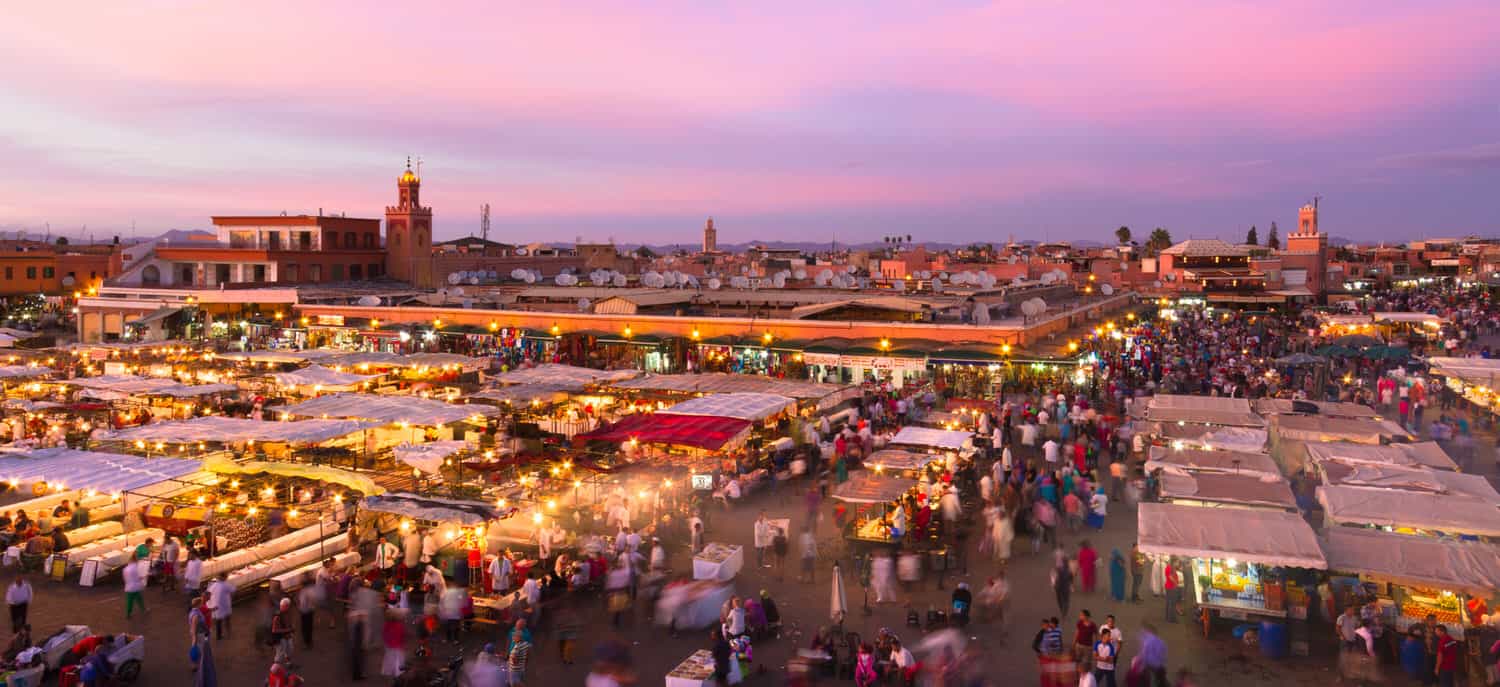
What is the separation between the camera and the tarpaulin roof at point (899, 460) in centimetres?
1448

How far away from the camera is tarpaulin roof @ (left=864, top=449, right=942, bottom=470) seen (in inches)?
570

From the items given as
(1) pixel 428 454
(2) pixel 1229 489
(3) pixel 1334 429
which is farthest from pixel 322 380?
(3) pixel 1334 429

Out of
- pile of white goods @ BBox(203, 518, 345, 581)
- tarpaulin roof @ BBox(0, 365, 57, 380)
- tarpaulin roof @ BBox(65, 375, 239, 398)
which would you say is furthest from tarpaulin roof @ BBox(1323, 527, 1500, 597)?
tarpaulin roof @ BBox(0, 365, 57, 380)

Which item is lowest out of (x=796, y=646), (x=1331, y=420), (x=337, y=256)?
(x=796, y=646)

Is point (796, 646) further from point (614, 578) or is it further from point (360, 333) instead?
point (360, 333)

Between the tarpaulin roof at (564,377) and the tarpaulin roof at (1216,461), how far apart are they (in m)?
11.8

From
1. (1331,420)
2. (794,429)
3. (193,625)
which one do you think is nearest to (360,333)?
(794,429)

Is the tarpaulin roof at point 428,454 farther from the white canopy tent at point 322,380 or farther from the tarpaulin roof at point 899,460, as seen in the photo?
the white canopy tent at point 322,380

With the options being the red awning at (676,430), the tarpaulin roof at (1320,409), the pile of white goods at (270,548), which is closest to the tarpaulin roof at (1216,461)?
the tarpaulin roof at (1320,409)

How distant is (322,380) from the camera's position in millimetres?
22125

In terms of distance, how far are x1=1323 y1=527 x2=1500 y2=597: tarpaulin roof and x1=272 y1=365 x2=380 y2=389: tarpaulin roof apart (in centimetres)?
1923

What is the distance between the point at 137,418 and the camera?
20.9m

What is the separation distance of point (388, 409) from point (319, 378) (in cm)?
538

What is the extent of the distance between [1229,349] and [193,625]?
1341 inches
